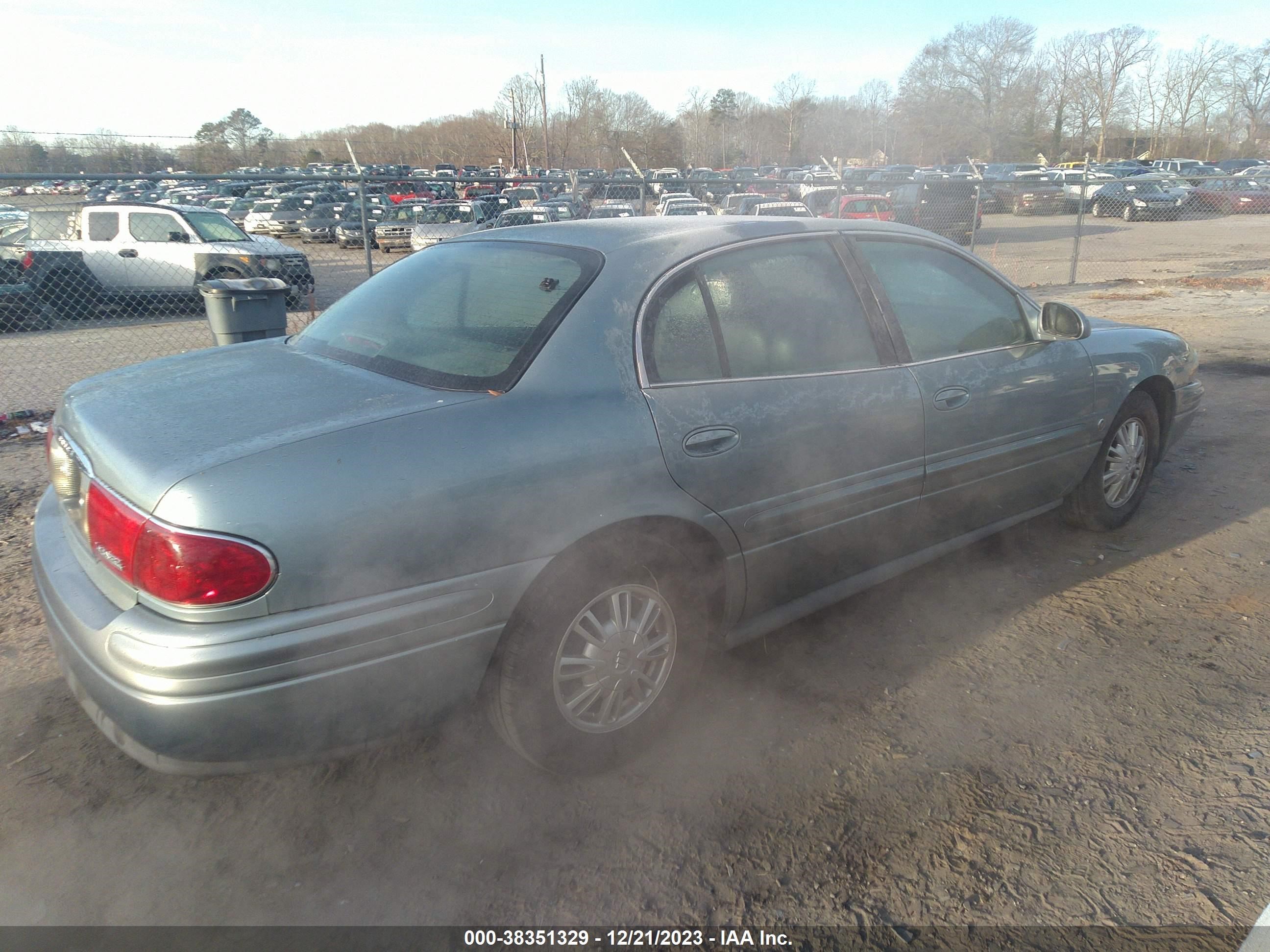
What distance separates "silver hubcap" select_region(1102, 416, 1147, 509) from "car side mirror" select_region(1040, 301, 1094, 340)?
736 millimetres

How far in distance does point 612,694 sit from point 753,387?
1078mm

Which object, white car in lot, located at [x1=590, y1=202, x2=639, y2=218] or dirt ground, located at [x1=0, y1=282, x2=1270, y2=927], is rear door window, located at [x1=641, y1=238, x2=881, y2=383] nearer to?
dirt ground, located at [x1=0, y1=282, x2=1270, y2=927]

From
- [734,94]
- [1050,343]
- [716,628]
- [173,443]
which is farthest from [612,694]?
[734,94]

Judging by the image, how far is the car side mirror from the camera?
3.81 m

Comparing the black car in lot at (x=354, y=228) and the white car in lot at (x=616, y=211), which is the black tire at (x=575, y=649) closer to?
the white car in lot at (x=616, y=211)

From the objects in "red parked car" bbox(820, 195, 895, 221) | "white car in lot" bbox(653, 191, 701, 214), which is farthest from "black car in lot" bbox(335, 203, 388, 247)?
"red parked car" bbox(820, 195, 895, 221)

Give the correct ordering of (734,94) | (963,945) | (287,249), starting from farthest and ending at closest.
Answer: (734,94)
(287,249)
(963,945)

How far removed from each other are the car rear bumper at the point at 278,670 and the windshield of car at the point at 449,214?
19.4 m

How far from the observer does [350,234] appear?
24.9 metres

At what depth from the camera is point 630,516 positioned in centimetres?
251

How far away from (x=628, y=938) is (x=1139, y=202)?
33962mm

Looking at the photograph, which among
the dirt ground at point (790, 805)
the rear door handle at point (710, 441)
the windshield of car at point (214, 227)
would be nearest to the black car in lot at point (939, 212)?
the windshield of car at point (214, 227)

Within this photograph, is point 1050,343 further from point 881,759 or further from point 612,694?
point 612,694

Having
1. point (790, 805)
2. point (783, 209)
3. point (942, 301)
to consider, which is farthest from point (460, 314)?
point (783, 209)
